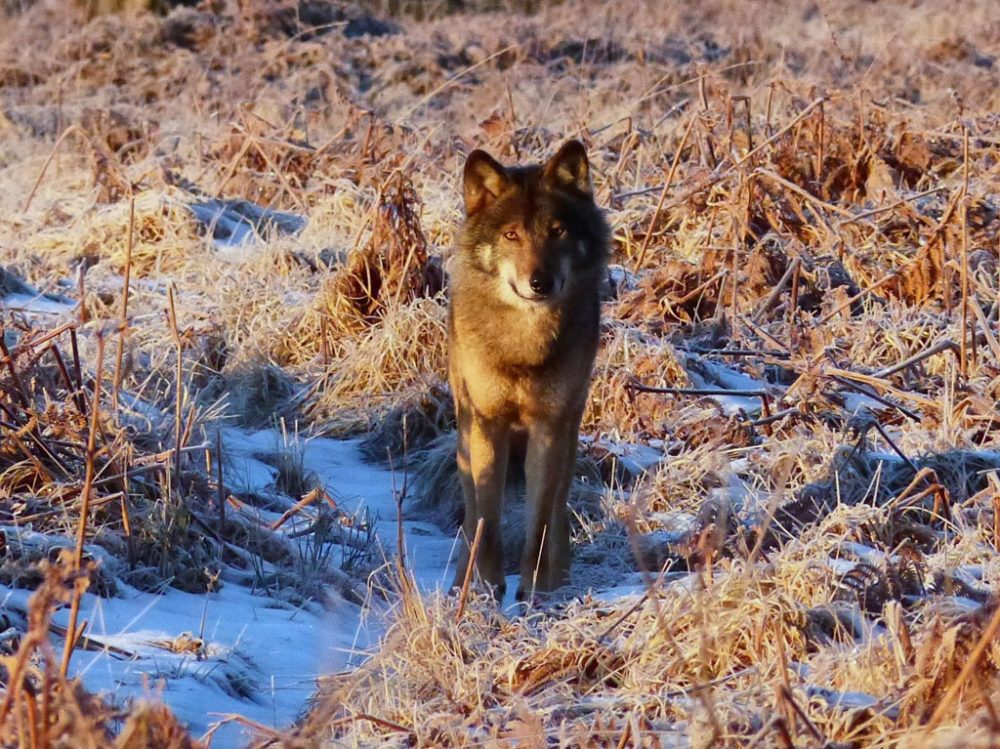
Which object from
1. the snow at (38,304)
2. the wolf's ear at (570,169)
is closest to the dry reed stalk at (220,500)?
the wolf's ear at (570,169)

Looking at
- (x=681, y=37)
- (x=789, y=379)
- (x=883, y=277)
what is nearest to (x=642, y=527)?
(x=789, y=379)

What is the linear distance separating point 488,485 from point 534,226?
123 cm

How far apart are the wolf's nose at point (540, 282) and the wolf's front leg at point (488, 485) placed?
674mm

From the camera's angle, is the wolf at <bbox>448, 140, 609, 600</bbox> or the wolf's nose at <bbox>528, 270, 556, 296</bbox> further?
the wolf at <bbox>448, 140, 609, 600</bbox>

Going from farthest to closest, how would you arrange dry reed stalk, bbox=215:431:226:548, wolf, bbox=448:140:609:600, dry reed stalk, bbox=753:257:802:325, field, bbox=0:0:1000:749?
dry reed stalk, bbox=753:257:802:325, wolf, bbox=448:140:609:600, dry reed stalk, bbox=215:431:226:548, field, bbox=0:0:1000:749

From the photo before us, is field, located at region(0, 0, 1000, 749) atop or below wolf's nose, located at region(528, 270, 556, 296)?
below

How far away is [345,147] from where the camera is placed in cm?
1202

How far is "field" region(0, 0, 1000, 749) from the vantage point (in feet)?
14.0

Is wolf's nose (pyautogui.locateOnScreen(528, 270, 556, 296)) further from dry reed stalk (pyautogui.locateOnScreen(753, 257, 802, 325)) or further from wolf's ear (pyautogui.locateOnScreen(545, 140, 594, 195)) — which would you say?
dry reed stalk (pyautogui.locateOnScreen(753, 257, 802, 325))

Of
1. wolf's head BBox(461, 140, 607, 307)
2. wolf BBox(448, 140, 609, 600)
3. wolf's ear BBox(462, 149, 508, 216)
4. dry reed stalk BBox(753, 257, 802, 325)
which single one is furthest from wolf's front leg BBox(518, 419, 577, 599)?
dry reed stalk BBox(753, 257, 802, 325)

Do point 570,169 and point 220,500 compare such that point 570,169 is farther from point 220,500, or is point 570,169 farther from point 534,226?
point 220,500

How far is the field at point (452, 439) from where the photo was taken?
4.27 m

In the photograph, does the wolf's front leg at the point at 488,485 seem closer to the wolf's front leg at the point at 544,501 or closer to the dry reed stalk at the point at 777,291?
the wolf's front leg at the point at 544,501

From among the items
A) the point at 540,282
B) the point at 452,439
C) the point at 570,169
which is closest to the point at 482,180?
the point at 570,169
